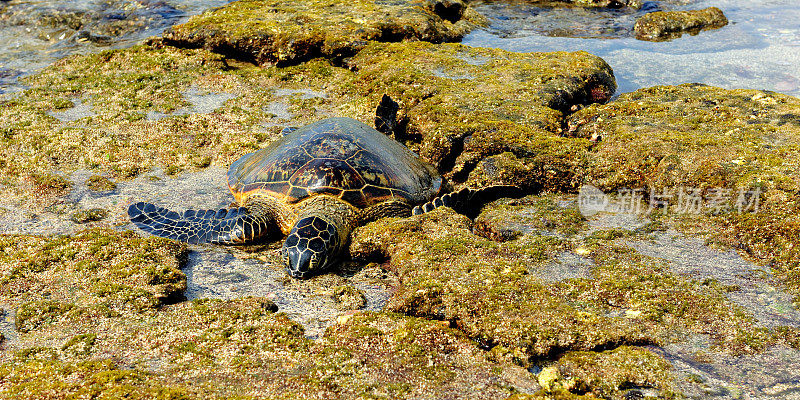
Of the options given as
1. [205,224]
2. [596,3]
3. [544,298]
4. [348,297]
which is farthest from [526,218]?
[596,3]

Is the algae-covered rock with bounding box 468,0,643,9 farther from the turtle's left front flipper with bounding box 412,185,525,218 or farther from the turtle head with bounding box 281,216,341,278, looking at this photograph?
the turtle head with bounding box 281,216,341,278

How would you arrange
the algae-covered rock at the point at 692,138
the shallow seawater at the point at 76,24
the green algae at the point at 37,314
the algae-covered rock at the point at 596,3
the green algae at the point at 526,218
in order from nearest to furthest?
1. the green algae at the point at 37,314
2. the green algae at the point at 526,218
3. the algae-covered rock at the point at 692,138
4. the shallow seawater at the point at 76,24
5. the algae-covered rock at the point at 596,3

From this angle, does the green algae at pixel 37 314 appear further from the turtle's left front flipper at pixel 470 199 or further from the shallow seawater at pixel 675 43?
the shallow seawater at pixel 675 43

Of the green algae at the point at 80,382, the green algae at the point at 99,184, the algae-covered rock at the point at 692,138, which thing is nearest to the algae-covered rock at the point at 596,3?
the algae-covered rock at the point at 692,138

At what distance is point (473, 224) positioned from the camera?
4.96m

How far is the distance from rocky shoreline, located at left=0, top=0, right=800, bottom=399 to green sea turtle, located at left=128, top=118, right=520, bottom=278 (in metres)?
0.27

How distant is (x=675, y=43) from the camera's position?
10789 mm

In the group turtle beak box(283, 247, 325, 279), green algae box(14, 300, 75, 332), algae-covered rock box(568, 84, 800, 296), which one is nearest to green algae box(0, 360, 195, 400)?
green algae box(14, 300, 75, 332)

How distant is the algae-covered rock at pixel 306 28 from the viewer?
9.44 m

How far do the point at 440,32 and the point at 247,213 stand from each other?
663cm

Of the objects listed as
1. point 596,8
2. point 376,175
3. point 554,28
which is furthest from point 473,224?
point 596,8

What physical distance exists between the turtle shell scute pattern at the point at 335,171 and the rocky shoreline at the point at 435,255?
18.0 inches

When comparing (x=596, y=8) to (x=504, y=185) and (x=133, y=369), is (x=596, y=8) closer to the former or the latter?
(x=504, y=185)

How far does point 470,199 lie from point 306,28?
19.7ft
